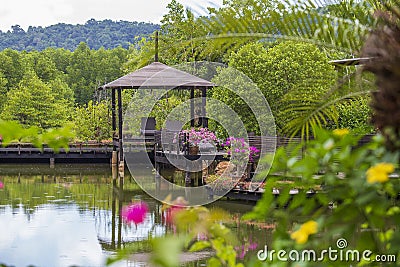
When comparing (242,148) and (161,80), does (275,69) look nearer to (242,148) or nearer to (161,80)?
(161,80)

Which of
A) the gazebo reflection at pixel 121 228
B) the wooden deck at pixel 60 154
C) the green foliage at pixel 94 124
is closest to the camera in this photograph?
the gazebo reflection at pixel 121 228

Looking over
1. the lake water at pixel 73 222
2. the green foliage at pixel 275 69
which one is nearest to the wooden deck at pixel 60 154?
the lake water at pixel 73 222

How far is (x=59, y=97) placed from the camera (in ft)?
85.9

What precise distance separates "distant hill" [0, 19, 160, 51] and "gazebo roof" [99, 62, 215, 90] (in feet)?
140

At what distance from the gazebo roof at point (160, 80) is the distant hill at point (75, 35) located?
4277cm

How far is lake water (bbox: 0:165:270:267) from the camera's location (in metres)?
7.42

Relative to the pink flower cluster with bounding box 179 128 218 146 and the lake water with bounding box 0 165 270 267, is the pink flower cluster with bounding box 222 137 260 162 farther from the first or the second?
the pink flower cluster with bounding box 179 128 218 146

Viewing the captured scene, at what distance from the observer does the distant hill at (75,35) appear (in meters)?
58.6

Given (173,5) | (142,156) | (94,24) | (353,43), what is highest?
(94,24)

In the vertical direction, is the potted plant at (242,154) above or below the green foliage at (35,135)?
below

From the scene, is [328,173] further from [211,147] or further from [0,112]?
[0,112]

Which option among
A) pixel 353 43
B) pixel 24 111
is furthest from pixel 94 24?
pixel 353 43

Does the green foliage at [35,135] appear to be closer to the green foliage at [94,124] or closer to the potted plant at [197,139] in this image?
the potted plant at [197,139]

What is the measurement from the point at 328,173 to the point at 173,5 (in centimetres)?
2013
